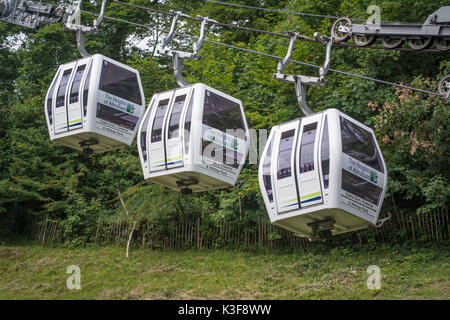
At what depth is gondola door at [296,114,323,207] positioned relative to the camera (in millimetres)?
11461

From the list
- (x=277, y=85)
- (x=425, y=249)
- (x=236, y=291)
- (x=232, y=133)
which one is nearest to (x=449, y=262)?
(x=425, y=249)

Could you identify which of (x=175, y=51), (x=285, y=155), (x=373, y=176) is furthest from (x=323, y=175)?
(x=175, y=51)

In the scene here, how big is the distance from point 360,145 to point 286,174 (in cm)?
133

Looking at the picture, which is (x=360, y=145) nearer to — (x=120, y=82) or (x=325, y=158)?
(x=325, y=158)

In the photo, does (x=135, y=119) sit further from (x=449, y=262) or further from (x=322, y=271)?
(x=449, y=262)

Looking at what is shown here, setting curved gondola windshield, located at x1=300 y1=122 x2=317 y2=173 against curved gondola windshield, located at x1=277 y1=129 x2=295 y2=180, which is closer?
curved gondola windshield, located at x1=300 y1=122 x2=317 y2=173

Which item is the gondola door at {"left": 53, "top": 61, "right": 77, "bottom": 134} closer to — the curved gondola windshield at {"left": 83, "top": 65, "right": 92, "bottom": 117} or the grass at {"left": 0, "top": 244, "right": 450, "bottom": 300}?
the curved gondola windshield at {"left": 83, "top": 65, "right": 92, "bottom": 117}

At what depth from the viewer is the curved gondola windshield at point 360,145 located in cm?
1174

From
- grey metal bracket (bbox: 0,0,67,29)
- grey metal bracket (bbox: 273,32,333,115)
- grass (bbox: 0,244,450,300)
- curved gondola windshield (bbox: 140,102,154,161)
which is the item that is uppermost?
grey metal bracket (bbox: 0,0,67,29)

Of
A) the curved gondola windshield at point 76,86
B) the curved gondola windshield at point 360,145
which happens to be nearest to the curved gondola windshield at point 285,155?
the curved gondola windshield at point 360,145

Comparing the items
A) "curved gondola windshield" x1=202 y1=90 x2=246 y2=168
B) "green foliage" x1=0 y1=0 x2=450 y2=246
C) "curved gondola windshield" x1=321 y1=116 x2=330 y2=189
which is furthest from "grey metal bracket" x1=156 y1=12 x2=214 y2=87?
"green foliage" x1=0 y1=0 x2=450 y2=246

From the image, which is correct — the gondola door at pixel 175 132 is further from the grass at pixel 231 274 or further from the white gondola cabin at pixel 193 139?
the grass at pixel 231 274

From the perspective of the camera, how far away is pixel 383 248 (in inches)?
822

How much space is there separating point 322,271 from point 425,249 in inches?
114
